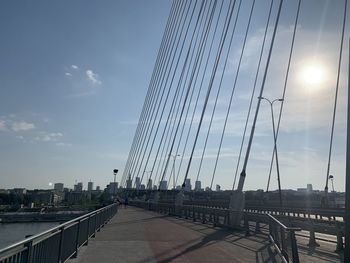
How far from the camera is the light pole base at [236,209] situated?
60.5 feet

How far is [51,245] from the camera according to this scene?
7.59 m

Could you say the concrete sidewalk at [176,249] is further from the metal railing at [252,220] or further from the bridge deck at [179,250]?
the metal railing at [252,220]

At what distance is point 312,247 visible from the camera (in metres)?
13.3

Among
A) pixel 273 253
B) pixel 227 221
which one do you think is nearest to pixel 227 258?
pixel 273 253

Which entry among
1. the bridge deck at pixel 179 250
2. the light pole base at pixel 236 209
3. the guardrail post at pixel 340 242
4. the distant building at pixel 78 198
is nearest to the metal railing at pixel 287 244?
the bridge deck at pixel 179 250

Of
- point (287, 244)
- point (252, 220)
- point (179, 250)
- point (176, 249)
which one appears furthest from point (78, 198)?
point (287, 244)

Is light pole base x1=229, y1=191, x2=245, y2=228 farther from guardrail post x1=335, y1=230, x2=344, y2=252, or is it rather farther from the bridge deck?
guardrail post x1=335, y1=230, x2=344, y2=252

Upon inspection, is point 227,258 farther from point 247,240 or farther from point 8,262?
point 8,262

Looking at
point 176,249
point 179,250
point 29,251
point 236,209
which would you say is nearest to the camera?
point 29,251

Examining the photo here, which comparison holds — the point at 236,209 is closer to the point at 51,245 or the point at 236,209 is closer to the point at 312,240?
the point at 312,240

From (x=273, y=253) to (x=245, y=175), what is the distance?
365 inches

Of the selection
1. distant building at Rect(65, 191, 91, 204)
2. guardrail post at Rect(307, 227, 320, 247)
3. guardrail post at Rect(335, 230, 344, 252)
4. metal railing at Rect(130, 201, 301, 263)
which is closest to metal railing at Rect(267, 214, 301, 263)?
metal railing at Rect(130, 201, 301, 263)

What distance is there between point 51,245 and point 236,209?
41.6 ft

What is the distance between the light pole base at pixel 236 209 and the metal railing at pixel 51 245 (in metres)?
7.72
